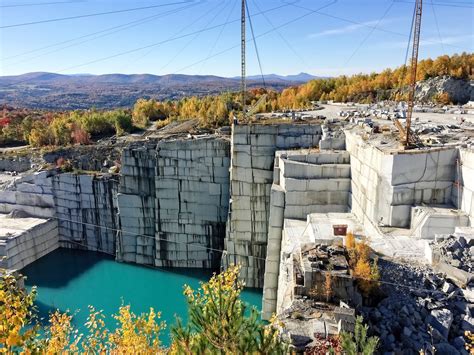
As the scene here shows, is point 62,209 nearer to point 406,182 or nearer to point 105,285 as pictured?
point 105,285

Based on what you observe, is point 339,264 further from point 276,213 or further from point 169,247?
point 169,247

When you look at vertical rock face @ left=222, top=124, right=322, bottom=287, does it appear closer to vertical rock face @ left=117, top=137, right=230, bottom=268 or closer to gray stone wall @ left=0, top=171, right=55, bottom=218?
vertical rock face @ left=117, top=137, right=230, bottom=268

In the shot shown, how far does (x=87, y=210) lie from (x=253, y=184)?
1013cm

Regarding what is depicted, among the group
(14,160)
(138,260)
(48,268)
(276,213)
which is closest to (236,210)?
(276,213)

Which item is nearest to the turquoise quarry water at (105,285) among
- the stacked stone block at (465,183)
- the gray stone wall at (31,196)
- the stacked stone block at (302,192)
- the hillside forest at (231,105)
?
the stacked stone block at (302,192)

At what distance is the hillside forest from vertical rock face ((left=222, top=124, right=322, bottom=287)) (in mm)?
8341

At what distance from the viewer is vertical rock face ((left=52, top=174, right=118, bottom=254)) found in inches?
859

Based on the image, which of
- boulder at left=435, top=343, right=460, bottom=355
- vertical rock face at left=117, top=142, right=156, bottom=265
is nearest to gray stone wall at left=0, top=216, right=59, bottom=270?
vertical rock face at left=117, top=142, right=156, bottom=265

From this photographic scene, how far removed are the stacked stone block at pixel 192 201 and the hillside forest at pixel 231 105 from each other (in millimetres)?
6307

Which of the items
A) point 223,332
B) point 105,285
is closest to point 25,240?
point 105,285

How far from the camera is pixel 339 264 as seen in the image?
888 centimetres

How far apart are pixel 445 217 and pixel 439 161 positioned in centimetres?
182

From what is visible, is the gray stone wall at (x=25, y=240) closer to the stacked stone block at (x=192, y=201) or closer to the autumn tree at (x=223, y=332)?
the stacked stone block at (x=192, y=201)

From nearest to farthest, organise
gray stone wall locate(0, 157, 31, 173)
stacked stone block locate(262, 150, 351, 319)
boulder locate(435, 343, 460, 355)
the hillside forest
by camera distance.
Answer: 1. boulder locate(435, 343, 460, 355)
2. stacked stone block locate(262, 150, 351, 319)
3. gray stone wall locate(0, 157, 31, 173)
4. the hillside forest
